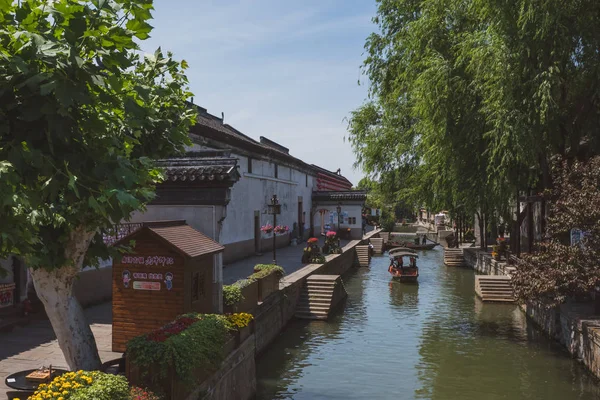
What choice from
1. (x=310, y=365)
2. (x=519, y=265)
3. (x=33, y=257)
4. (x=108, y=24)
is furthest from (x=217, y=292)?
(x=519, y=265)

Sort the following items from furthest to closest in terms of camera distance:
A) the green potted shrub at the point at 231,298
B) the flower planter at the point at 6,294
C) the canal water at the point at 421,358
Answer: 1. the flower planter at the point at 6,294
2. the green potted shrub at the point at 231,298
3. the canal water at the point at 421,358

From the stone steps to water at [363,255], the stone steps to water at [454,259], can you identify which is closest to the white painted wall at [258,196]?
the stone steps to water at [363,255]

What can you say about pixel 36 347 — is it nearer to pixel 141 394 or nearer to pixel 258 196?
pixel 141 394

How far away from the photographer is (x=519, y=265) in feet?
57.3

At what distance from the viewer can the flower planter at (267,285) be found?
1756cm

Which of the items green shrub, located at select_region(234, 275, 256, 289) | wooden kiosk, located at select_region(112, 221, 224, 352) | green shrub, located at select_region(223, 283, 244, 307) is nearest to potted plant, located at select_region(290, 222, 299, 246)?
green shrub, located at select_region(234, 275, 256, 289)

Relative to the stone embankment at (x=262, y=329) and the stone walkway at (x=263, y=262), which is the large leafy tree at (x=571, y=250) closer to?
the stone embankment at (x=262, y=329)

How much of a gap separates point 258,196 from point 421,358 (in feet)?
56.7

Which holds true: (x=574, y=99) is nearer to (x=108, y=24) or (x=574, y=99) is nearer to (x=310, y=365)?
(x=310, y=365)

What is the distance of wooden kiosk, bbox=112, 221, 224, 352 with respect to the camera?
11.7 metres

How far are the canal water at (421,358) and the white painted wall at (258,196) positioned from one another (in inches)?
299

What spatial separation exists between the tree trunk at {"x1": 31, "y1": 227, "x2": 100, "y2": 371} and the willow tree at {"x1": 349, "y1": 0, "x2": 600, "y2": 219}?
15.1 meters

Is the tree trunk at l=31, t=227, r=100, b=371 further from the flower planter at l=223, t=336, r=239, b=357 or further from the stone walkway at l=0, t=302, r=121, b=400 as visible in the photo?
the flower planter at l=223, t=336, r=239, b=357

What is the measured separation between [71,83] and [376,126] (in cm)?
3272
